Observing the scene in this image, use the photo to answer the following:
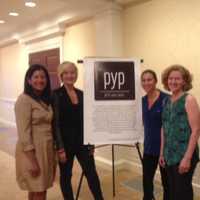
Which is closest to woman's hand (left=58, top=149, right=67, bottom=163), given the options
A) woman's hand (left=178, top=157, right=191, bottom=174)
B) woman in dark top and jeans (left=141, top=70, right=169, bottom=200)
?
woman in dark top and jeans (left=141, top=70, right=169, bottom=200)

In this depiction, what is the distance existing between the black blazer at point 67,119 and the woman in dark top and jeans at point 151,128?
58cm

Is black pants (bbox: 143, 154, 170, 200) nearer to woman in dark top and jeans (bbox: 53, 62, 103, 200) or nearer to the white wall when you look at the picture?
woman in dark top and jeans (bbox: 53, 62, 103, 200)

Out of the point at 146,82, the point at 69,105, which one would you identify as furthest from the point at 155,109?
the point at 69,105

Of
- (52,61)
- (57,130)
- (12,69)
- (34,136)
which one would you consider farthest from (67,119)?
(12,69)

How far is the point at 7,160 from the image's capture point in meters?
4.54

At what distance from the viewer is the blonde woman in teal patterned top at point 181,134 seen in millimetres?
1884

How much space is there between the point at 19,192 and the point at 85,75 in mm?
1640

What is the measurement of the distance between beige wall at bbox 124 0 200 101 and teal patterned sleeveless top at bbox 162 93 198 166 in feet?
4.06

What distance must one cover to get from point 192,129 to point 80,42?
10.7ft

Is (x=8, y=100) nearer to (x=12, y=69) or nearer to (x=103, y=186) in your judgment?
(x=12, y=69)

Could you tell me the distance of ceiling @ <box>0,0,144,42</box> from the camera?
12.7 ft

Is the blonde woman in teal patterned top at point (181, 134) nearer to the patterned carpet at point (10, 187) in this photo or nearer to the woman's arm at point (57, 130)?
the woman's arm at point (57, 130)

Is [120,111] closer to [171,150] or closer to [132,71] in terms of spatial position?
[132,71]

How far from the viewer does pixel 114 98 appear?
2650 millimetres
